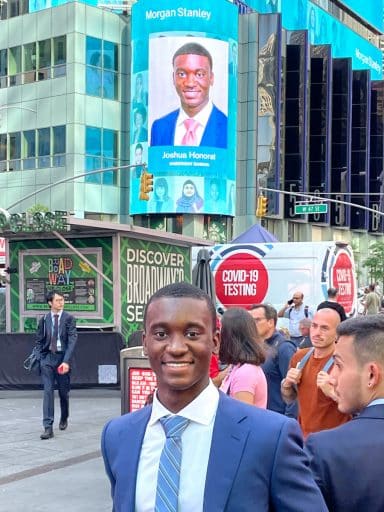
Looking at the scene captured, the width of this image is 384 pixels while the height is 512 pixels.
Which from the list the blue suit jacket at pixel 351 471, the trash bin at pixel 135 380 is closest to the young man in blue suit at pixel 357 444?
the blue suit jacket at pixel 351 471

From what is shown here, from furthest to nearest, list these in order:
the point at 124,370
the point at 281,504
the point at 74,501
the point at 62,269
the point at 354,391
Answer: the point at 62,269
the point at 124,370
the point at 74,501
the point at 354,391
the point at 281,504

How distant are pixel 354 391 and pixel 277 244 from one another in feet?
57.4

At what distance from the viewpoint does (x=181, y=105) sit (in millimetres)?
50094

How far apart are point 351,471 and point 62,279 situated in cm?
1428

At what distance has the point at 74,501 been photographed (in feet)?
25.1

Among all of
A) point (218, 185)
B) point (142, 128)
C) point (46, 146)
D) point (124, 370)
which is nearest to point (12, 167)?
point (46, 146)

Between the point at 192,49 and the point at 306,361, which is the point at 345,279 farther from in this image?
the point at 192,49

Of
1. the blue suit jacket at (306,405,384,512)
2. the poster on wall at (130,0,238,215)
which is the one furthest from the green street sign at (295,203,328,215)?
the blue suit jacket at (306,405,384,512)

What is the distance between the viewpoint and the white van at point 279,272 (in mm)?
19750

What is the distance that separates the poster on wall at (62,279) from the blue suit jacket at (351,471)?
44.2 ft

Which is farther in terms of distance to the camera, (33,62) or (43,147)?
(33,62)

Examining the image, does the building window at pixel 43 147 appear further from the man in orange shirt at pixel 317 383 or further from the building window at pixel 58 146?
the man in orange shirt at pixel 317 383

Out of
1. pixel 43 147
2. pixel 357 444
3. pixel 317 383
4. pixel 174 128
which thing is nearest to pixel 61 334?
pixel 317 383

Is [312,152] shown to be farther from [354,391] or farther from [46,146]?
[354,391]
